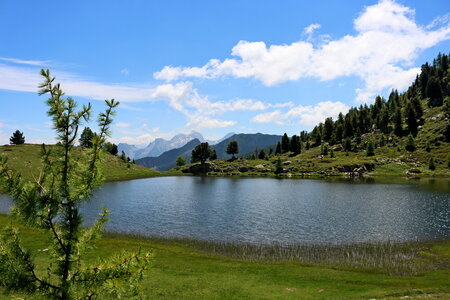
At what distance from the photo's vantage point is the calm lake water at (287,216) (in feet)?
174

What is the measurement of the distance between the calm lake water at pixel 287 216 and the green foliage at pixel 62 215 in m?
34.1

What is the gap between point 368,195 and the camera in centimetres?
9794

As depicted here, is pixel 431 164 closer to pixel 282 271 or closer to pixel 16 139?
pixel 282 271

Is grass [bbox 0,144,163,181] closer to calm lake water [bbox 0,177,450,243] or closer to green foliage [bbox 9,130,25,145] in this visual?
green foliage [bbox 9,130,25,145]

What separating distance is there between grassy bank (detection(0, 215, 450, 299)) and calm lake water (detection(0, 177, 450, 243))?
5362mm

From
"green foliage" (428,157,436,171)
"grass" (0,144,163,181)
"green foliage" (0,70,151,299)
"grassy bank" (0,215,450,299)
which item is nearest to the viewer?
"green foliage" (0,70,151,299)

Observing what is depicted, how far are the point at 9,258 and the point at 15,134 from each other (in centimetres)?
21496

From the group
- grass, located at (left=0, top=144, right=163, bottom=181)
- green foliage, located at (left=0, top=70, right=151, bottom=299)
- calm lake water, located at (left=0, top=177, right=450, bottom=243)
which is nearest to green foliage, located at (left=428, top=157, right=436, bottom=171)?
calm lake water, located at (left=0, top=177, right=450, bottom=243)

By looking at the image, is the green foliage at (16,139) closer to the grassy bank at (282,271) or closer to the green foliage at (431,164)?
the grassy bank at (282,271)

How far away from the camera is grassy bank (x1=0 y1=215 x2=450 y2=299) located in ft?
83.8

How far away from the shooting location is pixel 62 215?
24.4ft

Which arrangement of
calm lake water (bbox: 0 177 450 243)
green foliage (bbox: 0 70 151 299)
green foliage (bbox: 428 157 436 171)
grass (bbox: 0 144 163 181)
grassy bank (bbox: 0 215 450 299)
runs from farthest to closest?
1. green foliage (bbox: 428 157 436 171)
2. grass (bbox: 0 144 163 181)
3. calm lake water (bbox: 0 177 450 243)
4. grassy bank (bbox: 0 215 450 299)
5. green foliage (bbox: 0 70 151 299)

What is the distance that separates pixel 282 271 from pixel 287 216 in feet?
119

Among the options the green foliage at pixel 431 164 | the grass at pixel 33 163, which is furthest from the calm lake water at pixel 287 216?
the green foliage at pixel 431 164
